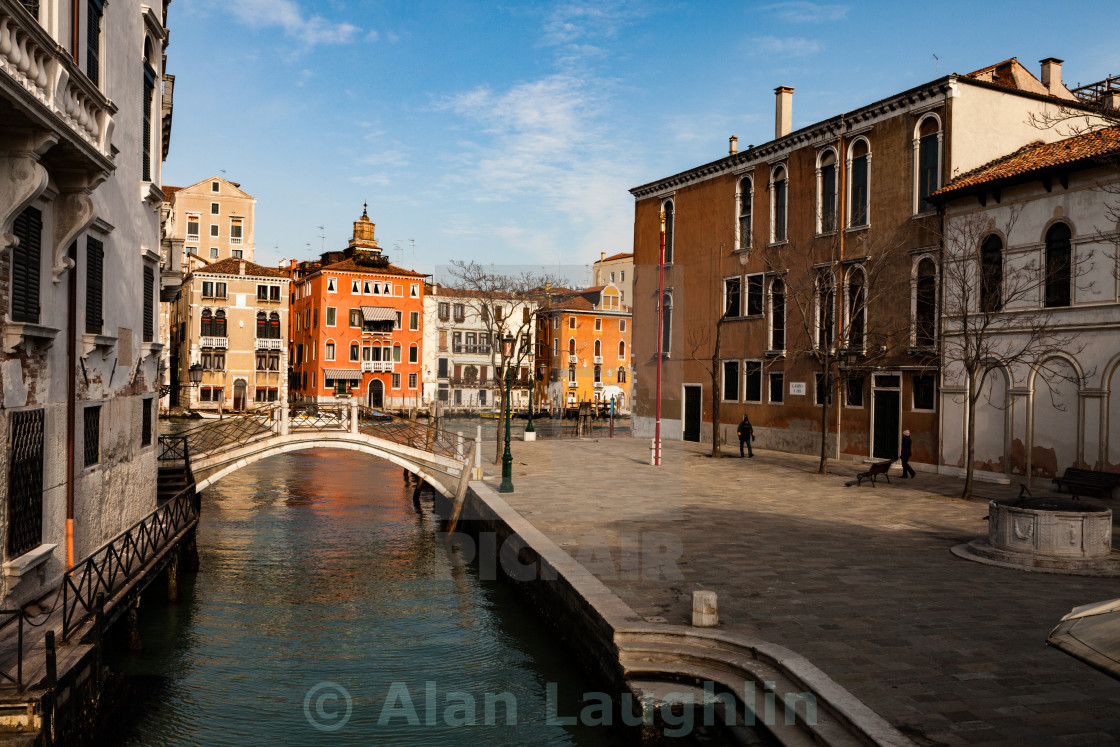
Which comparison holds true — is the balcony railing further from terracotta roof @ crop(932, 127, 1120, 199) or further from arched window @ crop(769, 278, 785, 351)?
arched window @ crop(769, 278, 785, 351)

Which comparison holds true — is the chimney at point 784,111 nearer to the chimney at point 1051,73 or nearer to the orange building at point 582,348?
the chimney at point 1051,73

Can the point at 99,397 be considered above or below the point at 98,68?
below

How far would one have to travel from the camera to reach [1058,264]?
19.7 metres

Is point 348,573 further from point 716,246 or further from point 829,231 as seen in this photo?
point 716,246

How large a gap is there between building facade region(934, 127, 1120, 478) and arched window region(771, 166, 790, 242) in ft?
24.1

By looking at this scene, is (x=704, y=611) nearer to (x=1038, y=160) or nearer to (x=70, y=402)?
(x=70, y=402)

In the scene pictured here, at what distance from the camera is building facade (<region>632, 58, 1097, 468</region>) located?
23719mm

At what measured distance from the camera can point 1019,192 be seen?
20641 mm

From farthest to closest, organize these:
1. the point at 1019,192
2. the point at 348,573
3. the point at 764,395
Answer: the point at 764,395 < the point at 1019,192 < the point at 348,573

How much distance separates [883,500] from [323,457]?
98.7 feet

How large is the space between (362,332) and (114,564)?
5296 centimetres

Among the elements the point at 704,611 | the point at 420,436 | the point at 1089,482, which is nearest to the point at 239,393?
the point at 420,436

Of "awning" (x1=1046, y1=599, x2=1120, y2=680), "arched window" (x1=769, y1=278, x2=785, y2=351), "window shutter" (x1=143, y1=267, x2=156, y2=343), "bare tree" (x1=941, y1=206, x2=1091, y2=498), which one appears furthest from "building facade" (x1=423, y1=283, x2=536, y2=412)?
"awning" (x1=1046, y1=599, x2=1120, y2=680)

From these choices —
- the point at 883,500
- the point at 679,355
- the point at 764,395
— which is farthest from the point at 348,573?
the point at 679,355
